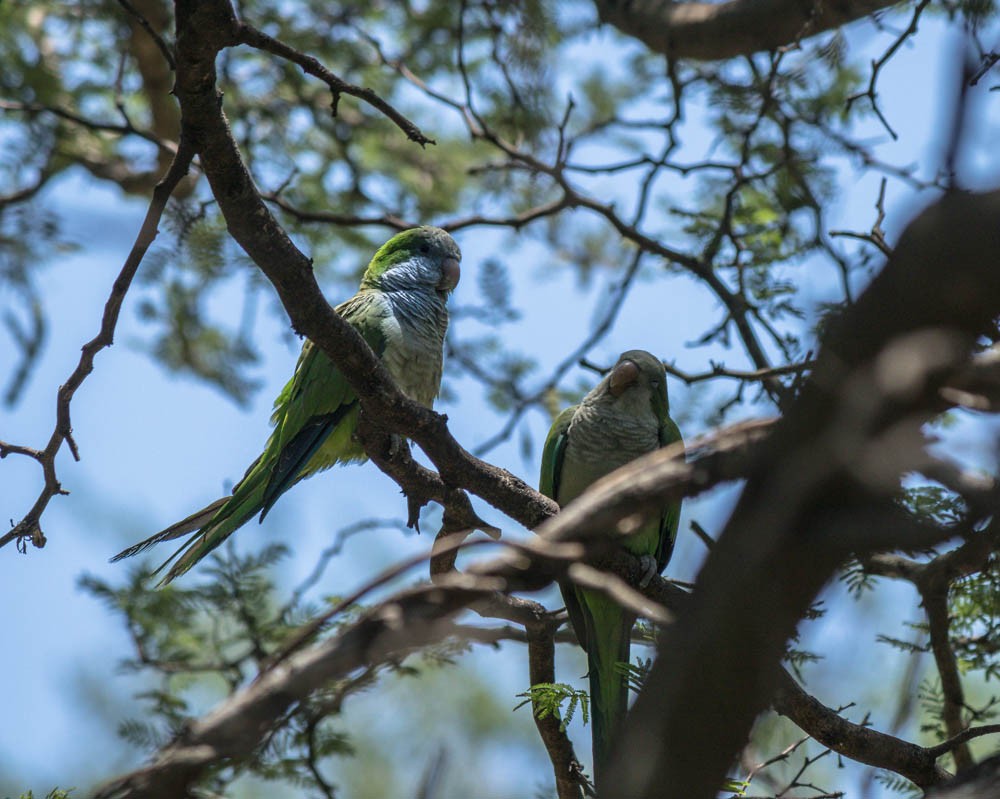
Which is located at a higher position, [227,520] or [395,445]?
[227,520]

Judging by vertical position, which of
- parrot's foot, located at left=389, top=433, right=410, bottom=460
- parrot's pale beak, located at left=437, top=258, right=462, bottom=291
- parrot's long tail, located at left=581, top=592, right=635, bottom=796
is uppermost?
parrot's pale beak, located at left=437, top=258, right=462, bottom=291

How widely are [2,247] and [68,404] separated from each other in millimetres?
4424

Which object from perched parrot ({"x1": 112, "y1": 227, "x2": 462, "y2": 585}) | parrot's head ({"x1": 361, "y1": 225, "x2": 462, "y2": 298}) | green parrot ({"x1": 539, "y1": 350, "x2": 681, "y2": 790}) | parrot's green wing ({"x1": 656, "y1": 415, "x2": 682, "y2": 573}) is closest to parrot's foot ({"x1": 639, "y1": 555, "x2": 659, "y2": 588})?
green parrot ({"x1": 539, "y1": 350, "x2": 681, "y2": 790})

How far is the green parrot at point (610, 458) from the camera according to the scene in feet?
13.4

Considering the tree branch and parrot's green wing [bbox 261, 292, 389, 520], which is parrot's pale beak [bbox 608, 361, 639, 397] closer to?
parrot's green wing [bbox 261, 292, 389, 520]

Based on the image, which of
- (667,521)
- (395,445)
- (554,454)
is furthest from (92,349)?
(667,521)

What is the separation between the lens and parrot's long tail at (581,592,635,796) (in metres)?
3.94

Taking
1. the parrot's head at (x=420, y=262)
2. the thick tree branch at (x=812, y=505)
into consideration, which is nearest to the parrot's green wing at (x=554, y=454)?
the parrot's head at (x=420, y=262)

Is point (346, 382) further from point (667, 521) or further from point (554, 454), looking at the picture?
point (667, 521)

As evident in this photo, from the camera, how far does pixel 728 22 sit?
479 cm

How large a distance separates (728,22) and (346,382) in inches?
107

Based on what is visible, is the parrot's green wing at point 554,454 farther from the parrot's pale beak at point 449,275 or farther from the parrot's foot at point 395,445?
the parrot's foot at point 395,445

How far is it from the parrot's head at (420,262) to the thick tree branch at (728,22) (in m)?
1.61

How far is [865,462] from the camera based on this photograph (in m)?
1.61
